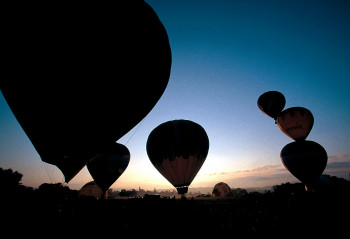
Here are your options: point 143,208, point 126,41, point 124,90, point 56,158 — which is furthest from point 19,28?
point 143,208

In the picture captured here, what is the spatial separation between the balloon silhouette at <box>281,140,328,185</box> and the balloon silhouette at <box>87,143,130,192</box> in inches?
455

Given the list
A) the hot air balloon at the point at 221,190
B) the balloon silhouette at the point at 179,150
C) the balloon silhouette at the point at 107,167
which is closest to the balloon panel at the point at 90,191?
the balloon silhouette at the point at 107,167

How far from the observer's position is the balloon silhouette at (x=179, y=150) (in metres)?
7.99

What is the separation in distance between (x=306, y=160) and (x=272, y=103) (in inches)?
156

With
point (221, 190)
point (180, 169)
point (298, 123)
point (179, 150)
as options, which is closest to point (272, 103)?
point (298, 123)

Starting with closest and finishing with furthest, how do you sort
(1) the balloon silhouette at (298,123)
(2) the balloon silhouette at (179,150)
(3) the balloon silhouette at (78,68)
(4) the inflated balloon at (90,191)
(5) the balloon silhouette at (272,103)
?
(3) the balloon silhouette at (78,68), (2) the balloon silhouette at (179,150), (1) the balloon silhouette at (298,123), (5) the balloon silhouette at (272,103), (4) the inflated balloon at (90,191)

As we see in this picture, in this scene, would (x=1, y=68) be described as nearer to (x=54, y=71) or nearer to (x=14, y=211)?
(x=54, y=71)

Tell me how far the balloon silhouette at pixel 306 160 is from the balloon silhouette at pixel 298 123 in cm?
53

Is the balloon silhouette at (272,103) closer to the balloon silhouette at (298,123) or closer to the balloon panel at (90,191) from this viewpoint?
the balloon silhouette at (298,123)

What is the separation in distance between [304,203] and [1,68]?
927 cm

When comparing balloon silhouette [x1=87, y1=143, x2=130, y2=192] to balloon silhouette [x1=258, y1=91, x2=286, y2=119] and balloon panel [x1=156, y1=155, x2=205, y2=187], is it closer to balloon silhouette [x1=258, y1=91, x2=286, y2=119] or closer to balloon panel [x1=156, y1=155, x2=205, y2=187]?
balloon panel [x1=156, y1=155, x2=205, y2=187]

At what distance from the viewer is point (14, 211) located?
5238mm

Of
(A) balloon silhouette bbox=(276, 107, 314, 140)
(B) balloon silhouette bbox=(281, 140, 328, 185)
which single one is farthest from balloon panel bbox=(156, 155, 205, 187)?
(A) balloon silhouette bbox=(276, 107, 314, 140)

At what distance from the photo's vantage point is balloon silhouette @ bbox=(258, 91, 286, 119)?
1034 cm
